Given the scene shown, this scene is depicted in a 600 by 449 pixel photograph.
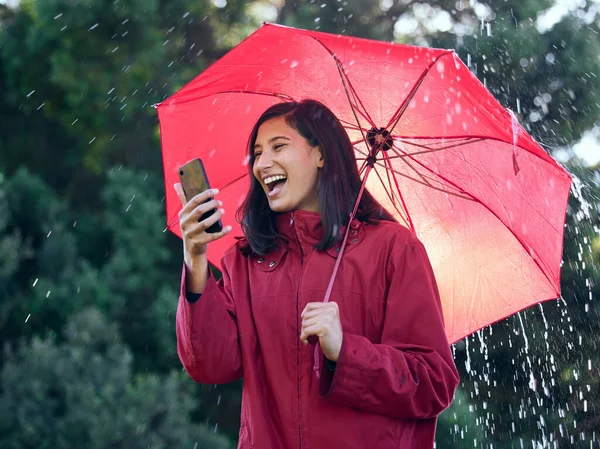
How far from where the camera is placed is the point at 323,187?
6.77 ft

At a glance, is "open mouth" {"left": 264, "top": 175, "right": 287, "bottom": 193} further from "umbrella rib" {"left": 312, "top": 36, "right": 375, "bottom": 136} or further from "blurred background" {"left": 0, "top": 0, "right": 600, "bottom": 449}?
"blurred background" {"left": 0, "top": 0, "right": 600, "bottom": 449}

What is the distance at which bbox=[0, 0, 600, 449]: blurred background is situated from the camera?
585cm

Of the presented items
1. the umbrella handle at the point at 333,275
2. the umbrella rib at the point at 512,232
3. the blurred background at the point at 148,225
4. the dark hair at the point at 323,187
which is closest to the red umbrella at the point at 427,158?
the umbrella rib at the point at 512,232

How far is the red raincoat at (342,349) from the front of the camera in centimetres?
174

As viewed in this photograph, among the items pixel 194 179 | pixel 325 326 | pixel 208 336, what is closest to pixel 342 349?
pixel 325 326

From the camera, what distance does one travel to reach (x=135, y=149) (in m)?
7.37

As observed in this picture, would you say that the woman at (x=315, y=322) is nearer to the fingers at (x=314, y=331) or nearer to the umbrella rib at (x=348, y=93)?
the fingers at (x=314, y=331)

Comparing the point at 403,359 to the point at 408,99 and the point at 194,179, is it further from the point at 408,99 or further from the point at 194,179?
the point at 408,99

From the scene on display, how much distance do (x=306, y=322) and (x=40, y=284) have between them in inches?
204

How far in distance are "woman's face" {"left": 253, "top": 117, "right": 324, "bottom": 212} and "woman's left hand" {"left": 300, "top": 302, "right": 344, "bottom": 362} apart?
0.39 m

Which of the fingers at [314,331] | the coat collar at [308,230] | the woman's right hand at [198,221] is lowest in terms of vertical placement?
the coat collar at [308,230]

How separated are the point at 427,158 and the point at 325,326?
Answer: 85 cm

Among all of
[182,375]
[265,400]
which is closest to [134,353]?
[182,375]

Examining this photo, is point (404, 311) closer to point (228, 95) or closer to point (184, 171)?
point (184, 171)
